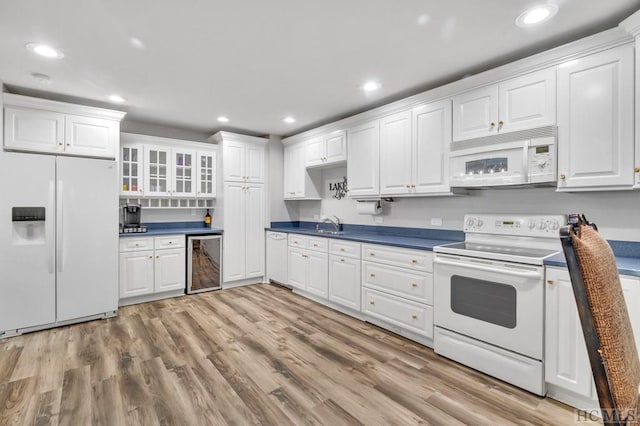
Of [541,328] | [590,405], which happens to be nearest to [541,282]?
[541,328]

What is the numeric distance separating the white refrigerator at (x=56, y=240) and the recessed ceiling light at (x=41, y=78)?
2.35ft

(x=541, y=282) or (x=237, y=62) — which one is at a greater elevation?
(x=237, y=62)

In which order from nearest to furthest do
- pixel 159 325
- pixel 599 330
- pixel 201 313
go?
pixel 599 330, pixel 159 325, pixel 201 313

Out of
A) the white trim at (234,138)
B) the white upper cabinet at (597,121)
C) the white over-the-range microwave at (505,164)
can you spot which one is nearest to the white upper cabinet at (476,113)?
the white over-the-range microwave at (505,164)

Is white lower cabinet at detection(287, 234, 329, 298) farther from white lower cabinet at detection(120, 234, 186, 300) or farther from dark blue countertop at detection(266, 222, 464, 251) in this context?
white lower cabinet at detection(120, 234, 186, 300)

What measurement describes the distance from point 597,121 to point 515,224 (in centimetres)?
89

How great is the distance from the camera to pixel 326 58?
8.46 feet

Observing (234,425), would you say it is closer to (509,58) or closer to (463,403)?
(463,403)

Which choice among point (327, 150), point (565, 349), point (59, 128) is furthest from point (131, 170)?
point (565, 349)

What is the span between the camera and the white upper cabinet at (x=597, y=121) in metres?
1.95

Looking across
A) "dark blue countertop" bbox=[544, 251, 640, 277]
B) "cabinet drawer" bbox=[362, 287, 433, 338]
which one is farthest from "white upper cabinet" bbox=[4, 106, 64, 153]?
"dark blue countertop" bbox=[544, 251, 640, 277]

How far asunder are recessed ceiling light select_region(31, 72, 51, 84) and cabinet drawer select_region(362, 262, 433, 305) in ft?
11.7

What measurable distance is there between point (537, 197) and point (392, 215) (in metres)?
1.52

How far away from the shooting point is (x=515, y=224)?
2.56m
